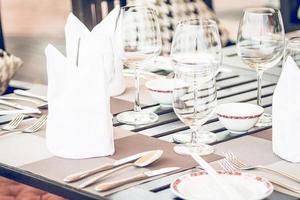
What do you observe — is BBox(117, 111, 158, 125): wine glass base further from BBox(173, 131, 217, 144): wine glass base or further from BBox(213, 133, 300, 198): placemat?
BBox(213, 133, 300, 198): placemat

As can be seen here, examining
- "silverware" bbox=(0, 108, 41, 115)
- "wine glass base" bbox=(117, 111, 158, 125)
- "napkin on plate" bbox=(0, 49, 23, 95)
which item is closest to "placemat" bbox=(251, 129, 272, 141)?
"wine glass base" bbox=(117, 111, 158, 125)

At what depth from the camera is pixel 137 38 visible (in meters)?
1.69

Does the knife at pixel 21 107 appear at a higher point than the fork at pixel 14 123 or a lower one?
higher

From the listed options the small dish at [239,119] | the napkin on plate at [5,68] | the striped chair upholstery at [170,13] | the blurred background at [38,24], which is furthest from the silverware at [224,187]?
the blurred background at [38,24]

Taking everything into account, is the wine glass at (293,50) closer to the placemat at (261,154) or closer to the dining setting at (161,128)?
the dining setting at (161,128)

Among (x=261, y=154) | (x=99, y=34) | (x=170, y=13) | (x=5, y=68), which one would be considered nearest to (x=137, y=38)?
(x=99, y=34)

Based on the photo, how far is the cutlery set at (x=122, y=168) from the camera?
4.17ft

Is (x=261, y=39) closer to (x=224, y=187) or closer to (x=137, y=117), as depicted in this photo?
(x=137, y=117)

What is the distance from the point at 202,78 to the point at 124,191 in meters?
0.32

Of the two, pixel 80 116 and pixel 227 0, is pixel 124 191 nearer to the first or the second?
pixel 80 116

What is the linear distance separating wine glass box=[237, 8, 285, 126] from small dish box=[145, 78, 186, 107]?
0.68 feet

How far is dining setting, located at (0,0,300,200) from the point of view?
4.20ft

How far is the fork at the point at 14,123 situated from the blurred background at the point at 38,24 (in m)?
2.50

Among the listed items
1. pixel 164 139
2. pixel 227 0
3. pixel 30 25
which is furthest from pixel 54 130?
pixel 227 0
